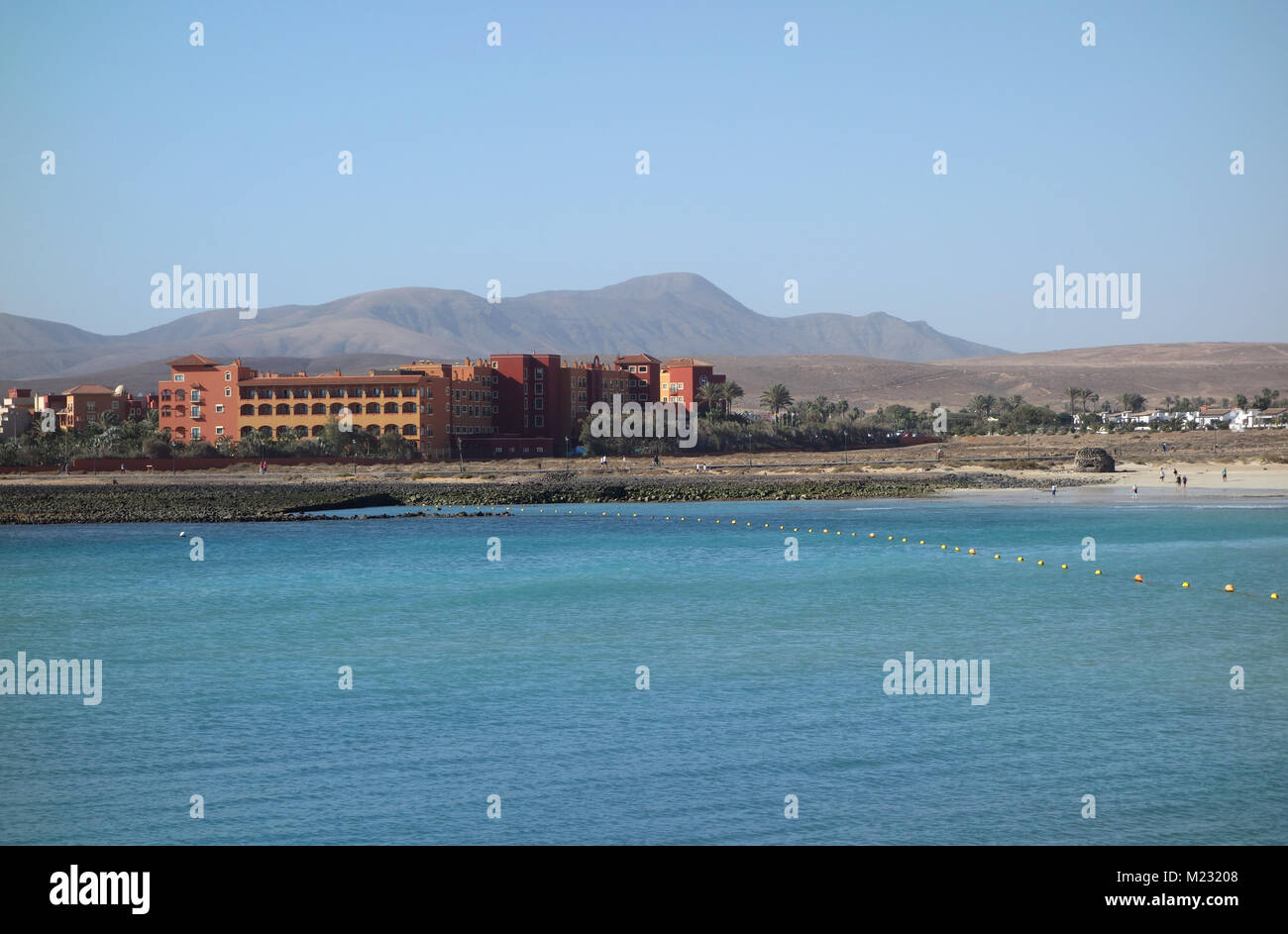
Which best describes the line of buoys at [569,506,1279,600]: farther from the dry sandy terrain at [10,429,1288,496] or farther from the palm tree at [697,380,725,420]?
the palm tree at [697,380,725,420]

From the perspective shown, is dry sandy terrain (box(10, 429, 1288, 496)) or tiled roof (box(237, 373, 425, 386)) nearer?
dry sandy terrain (box(10, 429, 1288, 496))

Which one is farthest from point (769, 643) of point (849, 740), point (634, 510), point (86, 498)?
point (86, 498)

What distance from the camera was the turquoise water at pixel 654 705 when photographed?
1395cm

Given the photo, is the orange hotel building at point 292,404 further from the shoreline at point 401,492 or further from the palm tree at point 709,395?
the palm tree at point 709,395

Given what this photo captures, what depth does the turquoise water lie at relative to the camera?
13945 millimetres

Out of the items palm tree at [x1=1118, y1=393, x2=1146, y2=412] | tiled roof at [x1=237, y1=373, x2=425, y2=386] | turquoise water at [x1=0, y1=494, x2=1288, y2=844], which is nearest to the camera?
turquoise water at [x1=0, y1=494, x2=1288, y2=844]

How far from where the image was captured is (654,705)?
1948 centimetres

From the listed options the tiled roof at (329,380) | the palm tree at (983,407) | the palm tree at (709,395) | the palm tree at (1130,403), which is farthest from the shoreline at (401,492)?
the palm tree at (1130,403)

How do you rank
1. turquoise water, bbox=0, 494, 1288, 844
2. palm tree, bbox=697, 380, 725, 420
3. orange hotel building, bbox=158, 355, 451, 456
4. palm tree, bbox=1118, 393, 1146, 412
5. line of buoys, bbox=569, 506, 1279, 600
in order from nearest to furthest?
turquoise water, bbox=0, 494, 1288, 844 < line of buoys, bbox=569, 506, 1279, 600 < orange hotel building, bbox=158, 355, 451, 456 < palm tree, bbox=697, 380, 725, 420 < palm tree, bbox=1118, 393, 1146, 412

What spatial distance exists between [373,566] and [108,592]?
343 inches

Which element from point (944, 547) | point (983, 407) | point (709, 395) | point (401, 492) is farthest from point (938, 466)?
point (983, 407)

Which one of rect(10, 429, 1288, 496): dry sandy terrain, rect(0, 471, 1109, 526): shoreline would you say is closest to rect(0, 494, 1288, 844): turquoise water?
rect(0, 471, 1109, 526): shoreline

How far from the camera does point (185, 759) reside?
16.6 meters

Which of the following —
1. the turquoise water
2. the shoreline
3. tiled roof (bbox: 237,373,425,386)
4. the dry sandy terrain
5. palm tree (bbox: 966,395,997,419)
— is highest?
tiled roof (bbox: 237,373,425,386)
